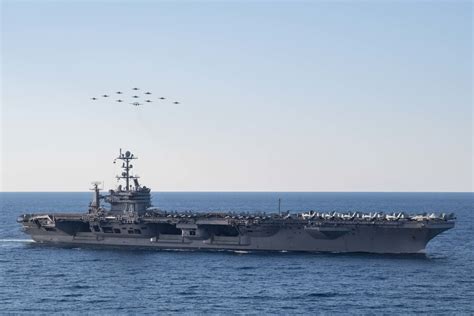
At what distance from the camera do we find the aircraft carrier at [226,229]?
5806 cm

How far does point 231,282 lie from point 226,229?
15599 millimetres

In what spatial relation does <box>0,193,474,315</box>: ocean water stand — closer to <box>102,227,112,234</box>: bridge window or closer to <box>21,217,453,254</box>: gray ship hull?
<box>21,217,453,254</box>: gray ship hull

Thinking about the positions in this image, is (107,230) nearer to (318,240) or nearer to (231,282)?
(318,240)

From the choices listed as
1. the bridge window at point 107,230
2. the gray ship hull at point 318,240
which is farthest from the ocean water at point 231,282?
the bridge window at point 107,230

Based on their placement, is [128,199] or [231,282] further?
[128,199]

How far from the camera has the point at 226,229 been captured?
63.2m

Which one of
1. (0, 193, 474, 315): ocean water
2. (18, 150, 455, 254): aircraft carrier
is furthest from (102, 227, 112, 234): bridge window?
(0, 193, 474, 315): ocean water

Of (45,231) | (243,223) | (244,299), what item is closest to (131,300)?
(244,299)

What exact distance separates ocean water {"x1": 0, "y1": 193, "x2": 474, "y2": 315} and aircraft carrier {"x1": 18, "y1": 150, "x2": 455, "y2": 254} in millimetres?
1353

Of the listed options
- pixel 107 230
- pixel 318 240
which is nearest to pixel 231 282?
pixel 318 240

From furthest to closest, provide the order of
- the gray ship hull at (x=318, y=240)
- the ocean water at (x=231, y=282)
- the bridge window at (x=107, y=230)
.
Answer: the bridge window at (x=107, y=230) < the gray ship hull at (x=318, y=240) < the ocean water at (x=231, y=282)

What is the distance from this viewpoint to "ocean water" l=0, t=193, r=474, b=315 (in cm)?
4056

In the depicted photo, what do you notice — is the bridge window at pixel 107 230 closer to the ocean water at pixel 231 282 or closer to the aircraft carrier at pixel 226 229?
the aircraft carrier at pixel 226 229

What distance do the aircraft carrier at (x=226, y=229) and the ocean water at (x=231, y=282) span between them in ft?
4.44
